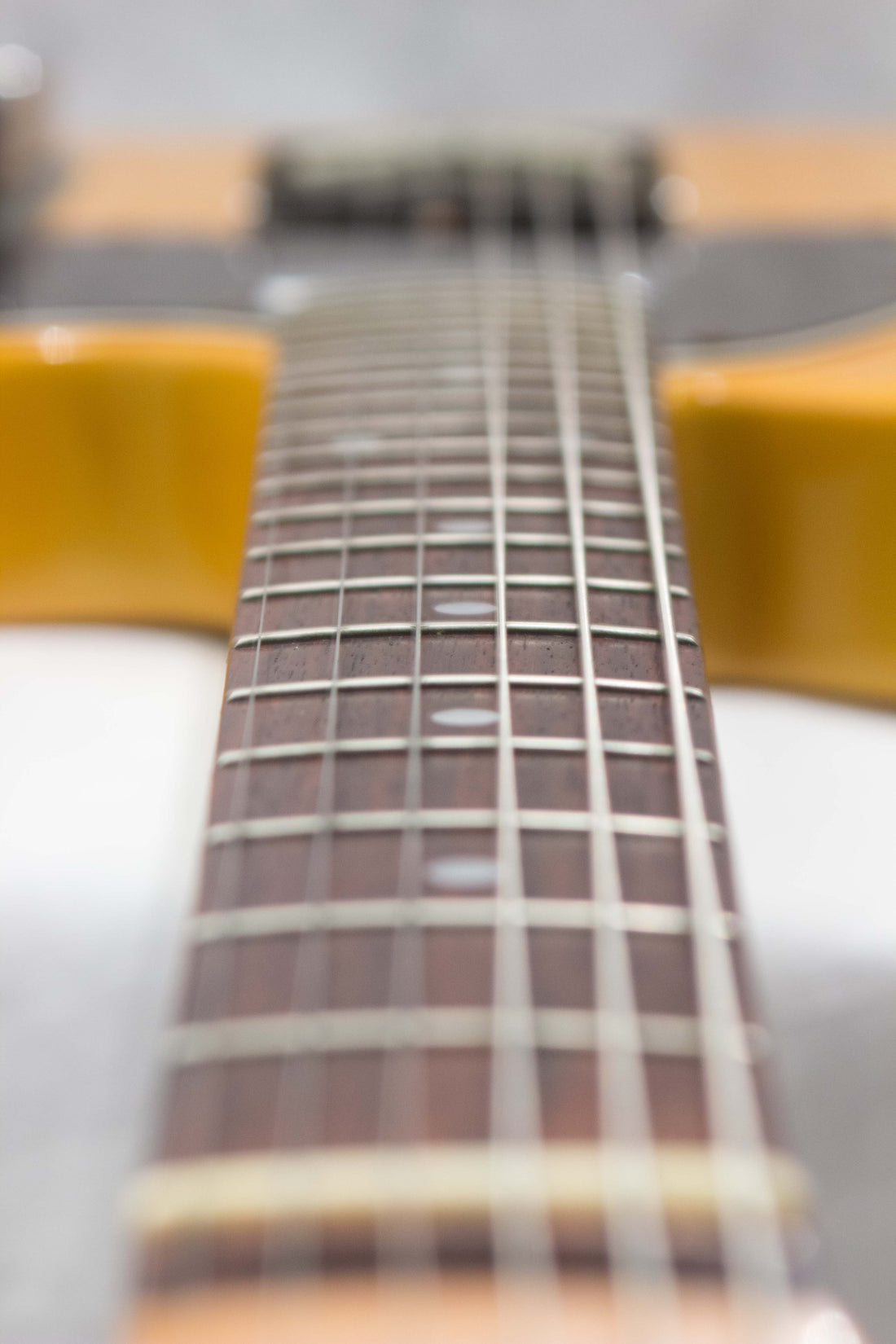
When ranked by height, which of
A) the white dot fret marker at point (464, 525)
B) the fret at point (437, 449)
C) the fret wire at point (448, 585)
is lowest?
the fret wire at point (448, 585)

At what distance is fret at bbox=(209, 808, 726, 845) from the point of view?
0.30 metres

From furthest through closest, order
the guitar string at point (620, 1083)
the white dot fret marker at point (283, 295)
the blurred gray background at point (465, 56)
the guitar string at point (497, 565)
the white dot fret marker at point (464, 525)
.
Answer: the blurred gray background at point (465, 56) < the white dot fret marker at point (283, 295) < the white dot fret marker at point (464, 525) < the guitar string at point (497, 565) < the guitar string at point (620, 1083)

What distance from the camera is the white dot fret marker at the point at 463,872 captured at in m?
0.28

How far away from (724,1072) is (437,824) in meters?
0.09

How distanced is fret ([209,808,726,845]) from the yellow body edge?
0.78 feet

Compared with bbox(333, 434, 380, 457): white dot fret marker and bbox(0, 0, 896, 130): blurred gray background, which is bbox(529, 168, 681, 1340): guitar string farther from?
bbox(0, 0, 896, 130): blurred gray background

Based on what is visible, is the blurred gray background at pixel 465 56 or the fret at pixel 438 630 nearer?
the fret at pixel 438 630

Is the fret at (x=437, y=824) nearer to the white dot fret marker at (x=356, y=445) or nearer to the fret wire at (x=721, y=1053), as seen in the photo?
the fret wire at (x=721, y=1053)

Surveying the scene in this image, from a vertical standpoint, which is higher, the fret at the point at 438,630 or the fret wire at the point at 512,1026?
the fret at the point at 438,630

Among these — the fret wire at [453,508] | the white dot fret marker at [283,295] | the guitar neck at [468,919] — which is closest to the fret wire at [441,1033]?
the guitar neck at [468,919]

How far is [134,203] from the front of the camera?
72 centimetres

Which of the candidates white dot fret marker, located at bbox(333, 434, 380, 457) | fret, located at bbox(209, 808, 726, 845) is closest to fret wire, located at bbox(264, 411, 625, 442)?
white dot fret marker, located at bbox(333, 434, 380, 457)

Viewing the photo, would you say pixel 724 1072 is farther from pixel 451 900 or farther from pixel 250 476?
pixel 250 476

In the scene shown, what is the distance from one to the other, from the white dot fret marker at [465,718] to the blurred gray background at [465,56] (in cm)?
74
